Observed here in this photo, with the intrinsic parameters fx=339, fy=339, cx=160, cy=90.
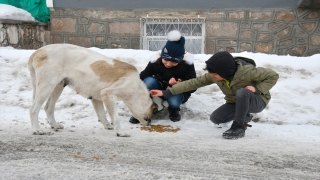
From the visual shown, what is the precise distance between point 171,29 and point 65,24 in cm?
307

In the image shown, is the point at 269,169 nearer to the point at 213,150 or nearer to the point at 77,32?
the point at 213,150

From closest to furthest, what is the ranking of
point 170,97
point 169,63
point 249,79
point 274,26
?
1. point 249,79
2. point 169,63
3. point 170,97
4. point 274,26

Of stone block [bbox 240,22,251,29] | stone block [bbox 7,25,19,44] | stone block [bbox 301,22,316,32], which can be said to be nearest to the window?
stone block [bbox 240,22,251,29]

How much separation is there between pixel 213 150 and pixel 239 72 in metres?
1.11

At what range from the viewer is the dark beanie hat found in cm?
390

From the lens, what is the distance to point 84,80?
4289mm

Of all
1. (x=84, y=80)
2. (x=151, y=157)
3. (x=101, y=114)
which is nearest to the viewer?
(x=151, y=157)

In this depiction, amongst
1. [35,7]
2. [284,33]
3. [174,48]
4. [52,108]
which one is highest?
[35,7]

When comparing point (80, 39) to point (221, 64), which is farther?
point (80, 39)

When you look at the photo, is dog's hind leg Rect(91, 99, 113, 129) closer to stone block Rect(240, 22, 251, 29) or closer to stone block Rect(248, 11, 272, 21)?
stone block Rect(240, 22, 251, 29)

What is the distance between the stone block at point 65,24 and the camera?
980 centimetres

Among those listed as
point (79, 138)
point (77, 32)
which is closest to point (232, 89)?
point (79, 138)

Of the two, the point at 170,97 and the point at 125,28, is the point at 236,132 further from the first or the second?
the point at 125,28

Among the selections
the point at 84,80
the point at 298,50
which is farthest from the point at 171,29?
the point at 84,80
